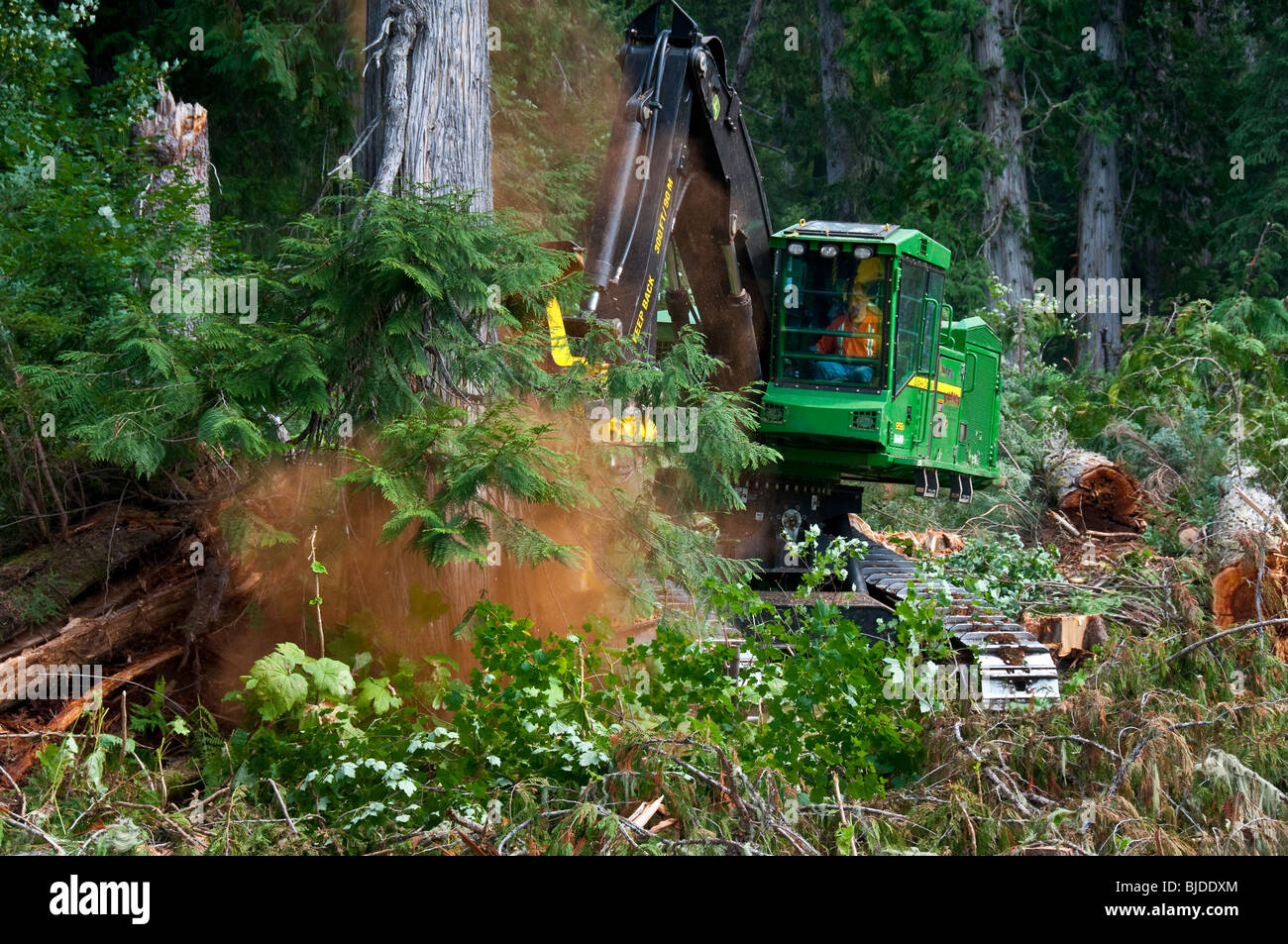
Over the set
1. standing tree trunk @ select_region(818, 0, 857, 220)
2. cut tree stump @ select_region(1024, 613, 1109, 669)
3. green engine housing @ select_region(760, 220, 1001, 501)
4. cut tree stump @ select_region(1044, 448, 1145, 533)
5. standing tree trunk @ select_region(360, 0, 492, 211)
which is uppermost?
standing tree trunk @ select_region(818, 0, 857, 220)

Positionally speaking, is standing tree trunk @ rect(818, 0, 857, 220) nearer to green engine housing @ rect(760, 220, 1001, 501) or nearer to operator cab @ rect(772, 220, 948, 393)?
green engine housing @ rect(760, 220, 1001, 501)

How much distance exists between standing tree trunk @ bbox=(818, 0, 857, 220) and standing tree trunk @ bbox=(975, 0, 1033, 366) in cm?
482

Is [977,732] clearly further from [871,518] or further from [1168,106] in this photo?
[1168,106]

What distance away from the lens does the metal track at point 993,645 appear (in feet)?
26.1

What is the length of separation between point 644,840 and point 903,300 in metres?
5.57

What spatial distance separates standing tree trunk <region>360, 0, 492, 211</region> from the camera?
7105 millimetres

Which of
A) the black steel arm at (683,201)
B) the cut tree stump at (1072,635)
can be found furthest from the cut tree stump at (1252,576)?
the black steel arm at (683,201)

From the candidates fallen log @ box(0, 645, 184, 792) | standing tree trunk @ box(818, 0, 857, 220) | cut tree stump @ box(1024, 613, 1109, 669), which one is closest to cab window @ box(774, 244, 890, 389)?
cut tree stump @ box(1024, 613, 1109, 669)

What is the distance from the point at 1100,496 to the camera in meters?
13.3

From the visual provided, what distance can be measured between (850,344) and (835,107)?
19.4m

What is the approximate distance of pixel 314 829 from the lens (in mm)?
4844

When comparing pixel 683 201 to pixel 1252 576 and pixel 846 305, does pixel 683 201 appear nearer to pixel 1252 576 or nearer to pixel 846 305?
pixel 846 305

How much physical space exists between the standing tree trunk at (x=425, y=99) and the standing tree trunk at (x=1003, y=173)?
16.3 metres

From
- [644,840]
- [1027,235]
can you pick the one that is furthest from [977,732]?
[1027,235]
